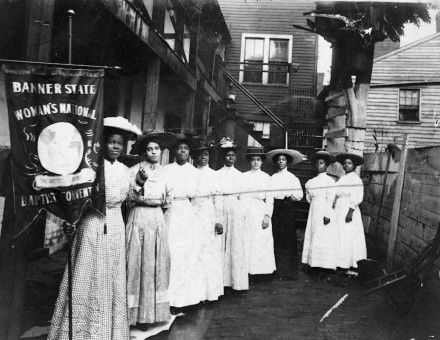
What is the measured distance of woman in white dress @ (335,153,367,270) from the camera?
21.2ft

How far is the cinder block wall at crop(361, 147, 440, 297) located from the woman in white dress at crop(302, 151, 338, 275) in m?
1.05

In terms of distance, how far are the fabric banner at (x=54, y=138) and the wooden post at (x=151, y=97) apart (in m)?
3.27

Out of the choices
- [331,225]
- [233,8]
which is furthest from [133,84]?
[233,8]

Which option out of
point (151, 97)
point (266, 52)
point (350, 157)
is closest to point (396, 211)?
point (350, 157)

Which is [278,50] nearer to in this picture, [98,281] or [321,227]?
[321,227]

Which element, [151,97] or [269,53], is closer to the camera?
[151,97]

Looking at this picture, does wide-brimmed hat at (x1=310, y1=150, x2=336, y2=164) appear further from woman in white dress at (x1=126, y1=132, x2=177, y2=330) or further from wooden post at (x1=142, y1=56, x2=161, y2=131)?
woman in white dress at (x1=126, y1=132, x2=177, y2=330)

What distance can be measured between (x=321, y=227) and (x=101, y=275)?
14.1 feet

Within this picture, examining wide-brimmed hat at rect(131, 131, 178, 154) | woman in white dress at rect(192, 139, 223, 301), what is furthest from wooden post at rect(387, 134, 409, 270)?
Answer: wide-brimmed hat at rect(131, 131, 178, 154)

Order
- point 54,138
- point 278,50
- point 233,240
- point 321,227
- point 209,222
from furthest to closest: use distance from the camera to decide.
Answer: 1. point 278,50
2. point 321,227
3. point 233,240
4. point 209,222
5. point 54,138

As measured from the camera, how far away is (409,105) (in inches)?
639

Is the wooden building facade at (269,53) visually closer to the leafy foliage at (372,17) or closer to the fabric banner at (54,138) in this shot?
the leafy foliage at (372,17)

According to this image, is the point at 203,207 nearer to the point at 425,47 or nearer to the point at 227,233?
the point at 227,233

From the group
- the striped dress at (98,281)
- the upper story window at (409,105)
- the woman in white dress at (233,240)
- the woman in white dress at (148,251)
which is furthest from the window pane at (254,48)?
the striped dress at (98,281)
